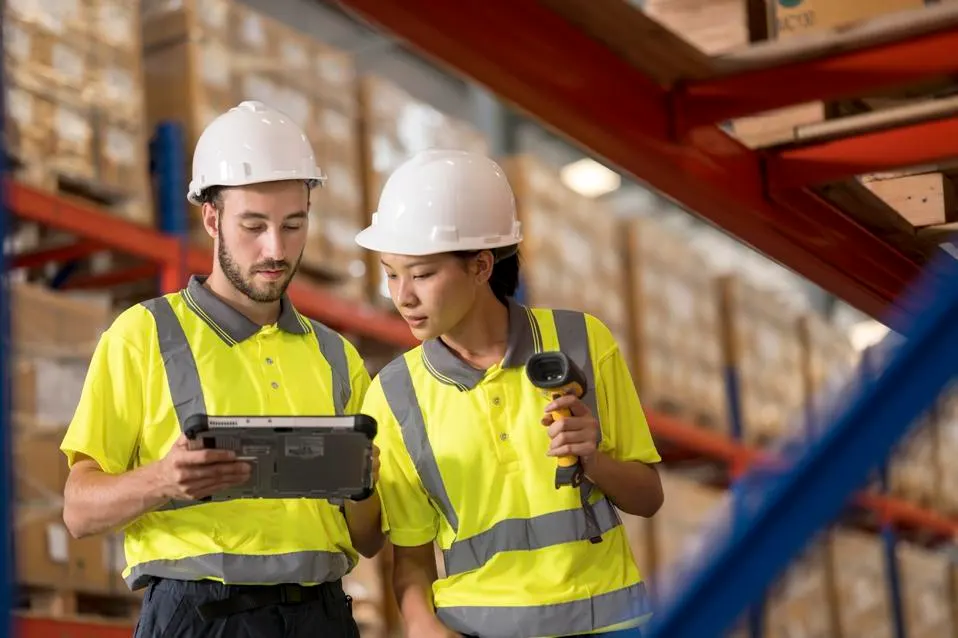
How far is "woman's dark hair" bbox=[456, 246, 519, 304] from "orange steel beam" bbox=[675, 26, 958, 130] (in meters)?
0.62

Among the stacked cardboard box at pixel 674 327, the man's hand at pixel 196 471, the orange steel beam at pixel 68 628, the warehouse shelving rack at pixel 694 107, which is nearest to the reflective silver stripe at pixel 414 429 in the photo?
the man's hand at pixel 196 471

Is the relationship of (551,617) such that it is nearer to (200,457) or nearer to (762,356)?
(200,457)

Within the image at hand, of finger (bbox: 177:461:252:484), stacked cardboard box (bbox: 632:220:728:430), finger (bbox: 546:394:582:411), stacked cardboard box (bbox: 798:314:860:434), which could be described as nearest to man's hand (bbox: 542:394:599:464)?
finger (bbox: 546:394:582:411)

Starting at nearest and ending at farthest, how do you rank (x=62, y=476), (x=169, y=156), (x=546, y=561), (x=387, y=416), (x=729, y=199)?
1. (x=546, y=561)
2. (x=387, y=416)
3. (x=729, y=199)
4. (x=62, y=476)
5. (x=169, y=156)

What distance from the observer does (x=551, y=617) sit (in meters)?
2.73

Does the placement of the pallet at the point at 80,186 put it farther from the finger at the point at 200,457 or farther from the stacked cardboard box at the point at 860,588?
the stacked cardboard box at the point at 860,588

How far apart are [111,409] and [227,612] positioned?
18.0 inches

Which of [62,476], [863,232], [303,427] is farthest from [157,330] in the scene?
[62,476]

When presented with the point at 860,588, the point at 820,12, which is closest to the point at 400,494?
the point at 820,12

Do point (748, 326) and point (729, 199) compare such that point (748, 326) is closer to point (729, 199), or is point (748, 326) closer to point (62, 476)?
point (62, 476)

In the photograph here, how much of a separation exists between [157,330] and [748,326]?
26.6 feet

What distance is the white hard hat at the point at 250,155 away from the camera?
323cm

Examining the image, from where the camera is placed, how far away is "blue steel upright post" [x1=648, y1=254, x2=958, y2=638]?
1.51 m

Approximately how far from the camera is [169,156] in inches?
250
